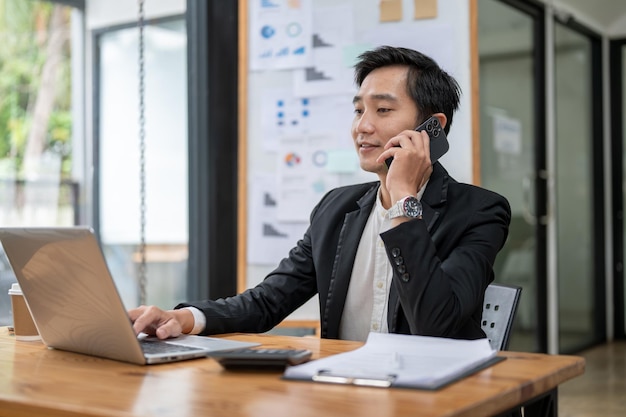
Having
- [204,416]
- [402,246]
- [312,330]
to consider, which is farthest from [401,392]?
[312,330]

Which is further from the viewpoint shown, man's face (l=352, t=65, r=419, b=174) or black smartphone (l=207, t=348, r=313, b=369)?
man's face (l=352, t=65, r=419, b=174)

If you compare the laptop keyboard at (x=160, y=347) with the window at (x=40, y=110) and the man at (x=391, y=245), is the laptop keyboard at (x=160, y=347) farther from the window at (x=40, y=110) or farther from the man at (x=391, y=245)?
the window at (x=40, y=110)

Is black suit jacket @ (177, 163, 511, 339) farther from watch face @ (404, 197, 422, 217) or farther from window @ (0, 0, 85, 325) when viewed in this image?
window @ (0, 0, 85, 325)

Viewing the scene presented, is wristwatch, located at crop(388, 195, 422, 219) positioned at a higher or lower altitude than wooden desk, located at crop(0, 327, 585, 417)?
higher

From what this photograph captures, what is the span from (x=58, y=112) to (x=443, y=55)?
337 centimetres

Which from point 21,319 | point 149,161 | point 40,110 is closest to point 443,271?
point 21,319

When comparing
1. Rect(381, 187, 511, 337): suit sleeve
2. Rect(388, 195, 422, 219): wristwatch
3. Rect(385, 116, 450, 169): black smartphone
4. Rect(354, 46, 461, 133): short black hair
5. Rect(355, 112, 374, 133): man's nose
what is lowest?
Rect(381, 187, 511, 337): suit sleeve

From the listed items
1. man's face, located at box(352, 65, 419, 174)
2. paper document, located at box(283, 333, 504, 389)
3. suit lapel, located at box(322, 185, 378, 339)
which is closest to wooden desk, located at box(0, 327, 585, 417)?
paper document, located at box(283, 333, 504, 389)

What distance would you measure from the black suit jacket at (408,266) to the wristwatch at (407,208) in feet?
0.15

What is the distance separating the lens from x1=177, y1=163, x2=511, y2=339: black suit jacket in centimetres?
174

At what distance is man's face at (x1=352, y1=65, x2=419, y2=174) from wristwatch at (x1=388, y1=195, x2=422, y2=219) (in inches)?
9.8

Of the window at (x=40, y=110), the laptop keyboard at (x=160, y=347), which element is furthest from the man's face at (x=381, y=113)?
the window at (x=40, y=110)

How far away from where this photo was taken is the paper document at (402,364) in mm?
1213

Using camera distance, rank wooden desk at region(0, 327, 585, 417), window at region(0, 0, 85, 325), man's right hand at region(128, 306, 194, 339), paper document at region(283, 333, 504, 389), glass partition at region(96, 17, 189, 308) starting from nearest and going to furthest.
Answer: wooden desk at region(0, 327, 585, 417) → paper document at region(283, 333, 504, 389) → man's right hand at region(128, 306, 194, 339) → glass partition at region(96, 17, 189, 308) → window at region(0, 0, 85, 325)
